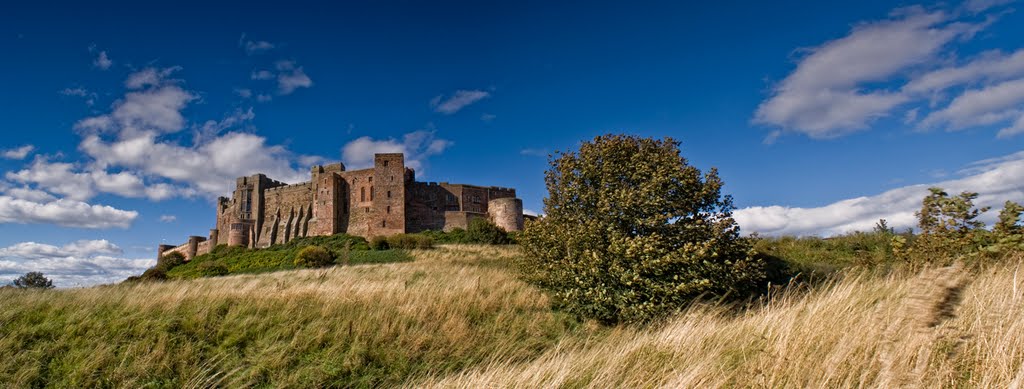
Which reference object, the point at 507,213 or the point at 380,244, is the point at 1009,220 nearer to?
the point at 380,244

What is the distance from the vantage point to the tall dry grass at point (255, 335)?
6.39 m

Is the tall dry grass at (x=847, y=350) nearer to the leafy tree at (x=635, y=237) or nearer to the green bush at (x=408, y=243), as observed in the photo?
the leafy tree at (x=635, y=237)

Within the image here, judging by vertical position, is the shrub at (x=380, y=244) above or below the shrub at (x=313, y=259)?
above

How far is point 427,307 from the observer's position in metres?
9.25

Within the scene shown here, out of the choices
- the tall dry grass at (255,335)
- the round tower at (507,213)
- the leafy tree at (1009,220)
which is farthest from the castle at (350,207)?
the leafy tree at (1009,220)

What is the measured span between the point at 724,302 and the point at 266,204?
5831cm

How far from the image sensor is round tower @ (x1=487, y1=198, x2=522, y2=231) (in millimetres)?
48188

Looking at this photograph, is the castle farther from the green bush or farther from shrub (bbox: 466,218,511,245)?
the green bush

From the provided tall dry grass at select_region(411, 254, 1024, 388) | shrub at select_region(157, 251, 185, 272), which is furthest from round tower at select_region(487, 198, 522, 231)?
tall dry grass at select_region(411, 254, 1024, 388)

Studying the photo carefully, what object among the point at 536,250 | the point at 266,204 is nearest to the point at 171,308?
the point at 536,250

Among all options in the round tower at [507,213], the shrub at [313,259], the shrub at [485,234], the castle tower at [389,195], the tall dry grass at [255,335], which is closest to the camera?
the tall dry grass at [255,335]

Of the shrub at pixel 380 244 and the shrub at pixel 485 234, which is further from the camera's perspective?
the shrub at pixel 485 234

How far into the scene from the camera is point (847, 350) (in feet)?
10.7

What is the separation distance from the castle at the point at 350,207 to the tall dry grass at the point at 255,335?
38.1 meters
